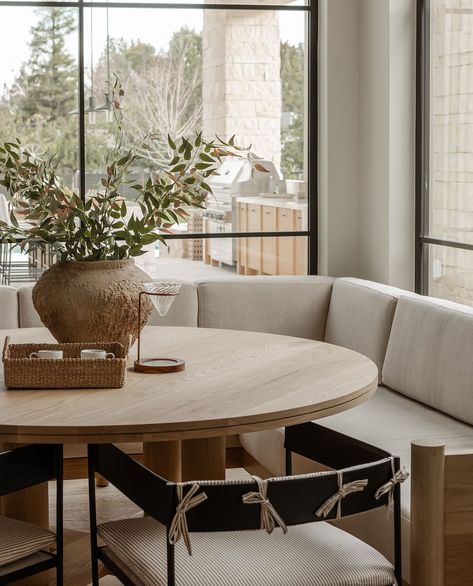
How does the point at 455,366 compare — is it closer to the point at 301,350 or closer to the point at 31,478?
the point at 301,350

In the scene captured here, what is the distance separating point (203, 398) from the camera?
89.7 inches

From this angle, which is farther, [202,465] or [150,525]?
[202,465]

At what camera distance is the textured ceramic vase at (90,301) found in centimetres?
261

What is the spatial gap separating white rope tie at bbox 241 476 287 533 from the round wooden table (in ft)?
1.35

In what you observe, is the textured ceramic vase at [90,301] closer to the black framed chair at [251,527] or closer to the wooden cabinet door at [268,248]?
the black framed chair at [251,527]

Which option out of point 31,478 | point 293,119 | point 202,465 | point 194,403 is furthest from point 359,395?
point 293,119

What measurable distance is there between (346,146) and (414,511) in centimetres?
337

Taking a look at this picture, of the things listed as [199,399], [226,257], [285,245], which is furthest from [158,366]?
[285,245]

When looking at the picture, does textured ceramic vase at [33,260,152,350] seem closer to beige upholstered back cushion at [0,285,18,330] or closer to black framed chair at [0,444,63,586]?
black framed chair at [0,444,63,586]

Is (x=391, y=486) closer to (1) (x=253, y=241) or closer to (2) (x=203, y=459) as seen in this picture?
(2) (x=203, y=459)

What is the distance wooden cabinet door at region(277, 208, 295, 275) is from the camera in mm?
4930

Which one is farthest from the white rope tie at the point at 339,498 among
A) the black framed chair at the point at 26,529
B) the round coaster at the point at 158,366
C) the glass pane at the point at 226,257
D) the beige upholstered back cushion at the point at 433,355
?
the glass pane at the point at 226,257

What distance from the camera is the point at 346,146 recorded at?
4.83m

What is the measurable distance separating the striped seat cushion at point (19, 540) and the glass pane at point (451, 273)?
2379mm
